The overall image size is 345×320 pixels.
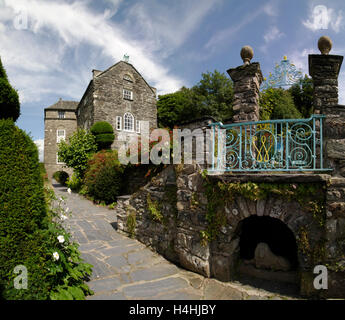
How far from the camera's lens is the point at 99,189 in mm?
9938

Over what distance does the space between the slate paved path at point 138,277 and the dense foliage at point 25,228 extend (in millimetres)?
687

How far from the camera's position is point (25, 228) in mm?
2777

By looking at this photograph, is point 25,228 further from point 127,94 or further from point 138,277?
point 127,94

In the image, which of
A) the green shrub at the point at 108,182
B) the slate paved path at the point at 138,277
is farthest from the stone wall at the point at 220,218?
the green shrub at the point at 108,182

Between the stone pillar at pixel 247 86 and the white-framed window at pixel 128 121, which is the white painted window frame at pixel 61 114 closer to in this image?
the white-framed window at pixel 128 121

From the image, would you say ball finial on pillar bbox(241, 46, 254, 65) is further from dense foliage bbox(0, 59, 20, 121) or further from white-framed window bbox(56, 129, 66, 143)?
white-framed window bbox(56, 129, 66, 143)

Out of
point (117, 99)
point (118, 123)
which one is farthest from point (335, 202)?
point (117, 99)

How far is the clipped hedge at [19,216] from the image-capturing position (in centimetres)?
260

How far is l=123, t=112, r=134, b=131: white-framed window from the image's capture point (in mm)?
19031

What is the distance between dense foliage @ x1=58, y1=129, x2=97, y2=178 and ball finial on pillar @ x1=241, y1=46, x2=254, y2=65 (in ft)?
39.0

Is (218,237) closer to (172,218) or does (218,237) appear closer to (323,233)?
(172,218)

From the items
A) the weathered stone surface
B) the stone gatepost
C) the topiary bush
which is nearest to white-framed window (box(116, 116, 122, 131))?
the topiary bush

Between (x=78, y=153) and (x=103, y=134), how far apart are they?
269 centimetres

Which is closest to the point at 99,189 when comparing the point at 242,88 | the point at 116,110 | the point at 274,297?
the point at 242,88
